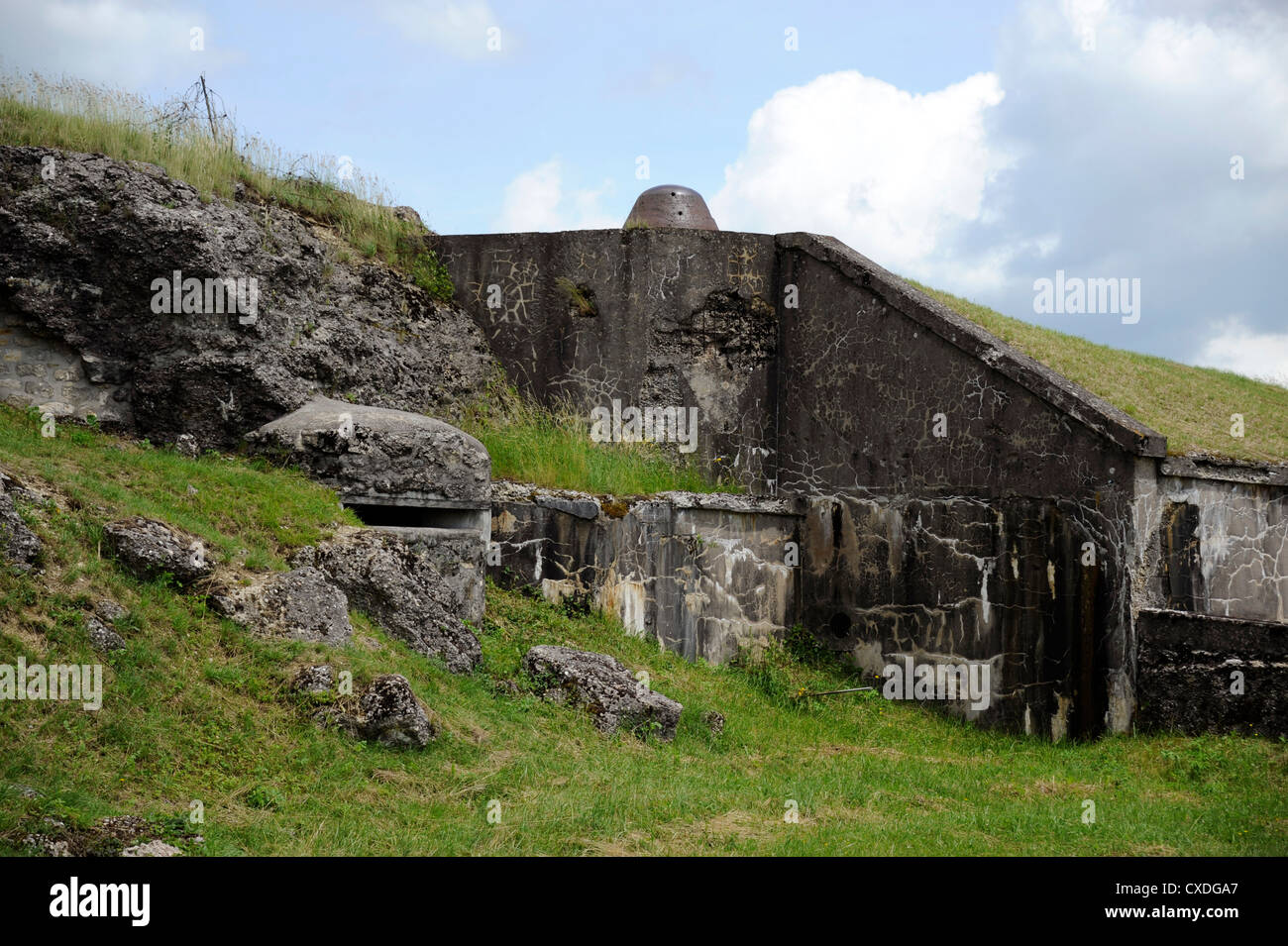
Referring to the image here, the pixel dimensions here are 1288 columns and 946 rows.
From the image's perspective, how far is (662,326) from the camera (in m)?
13.0

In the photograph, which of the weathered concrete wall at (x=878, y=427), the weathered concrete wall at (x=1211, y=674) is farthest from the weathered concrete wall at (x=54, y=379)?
the weathered concrete wall at (x=1211, y=674)

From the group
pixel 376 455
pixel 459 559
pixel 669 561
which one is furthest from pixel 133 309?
pixel 669 561

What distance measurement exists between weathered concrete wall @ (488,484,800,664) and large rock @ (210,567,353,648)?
3104 millimetres

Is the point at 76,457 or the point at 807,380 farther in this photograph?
the point at 807,380

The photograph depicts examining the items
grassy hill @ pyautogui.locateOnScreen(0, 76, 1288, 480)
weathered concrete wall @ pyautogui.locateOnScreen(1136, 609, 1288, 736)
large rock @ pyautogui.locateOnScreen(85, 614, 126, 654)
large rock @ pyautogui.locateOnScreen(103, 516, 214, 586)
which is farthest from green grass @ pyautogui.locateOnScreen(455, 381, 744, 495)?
large rock @ pyautogui.locateOnScreen(85, 614, 126, 654)

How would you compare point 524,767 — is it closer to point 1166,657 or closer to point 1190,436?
point 1166,657

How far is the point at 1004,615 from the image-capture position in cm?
1071

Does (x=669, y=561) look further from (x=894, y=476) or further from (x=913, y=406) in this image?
(x=913, y=406)

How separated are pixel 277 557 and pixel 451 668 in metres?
1.57

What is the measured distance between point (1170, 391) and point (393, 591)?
10.9 metres

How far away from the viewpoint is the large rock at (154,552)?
702 cm

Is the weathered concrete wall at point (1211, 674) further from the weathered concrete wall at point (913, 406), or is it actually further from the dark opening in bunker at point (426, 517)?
the dark opening in bunker at point (426, 517)

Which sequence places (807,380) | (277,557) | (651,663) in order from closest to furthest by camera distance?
(277,557) → (651,663) → (807,380)

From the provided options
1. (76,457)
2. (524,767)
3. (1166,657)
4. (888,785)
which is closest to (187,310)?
(76,457)
